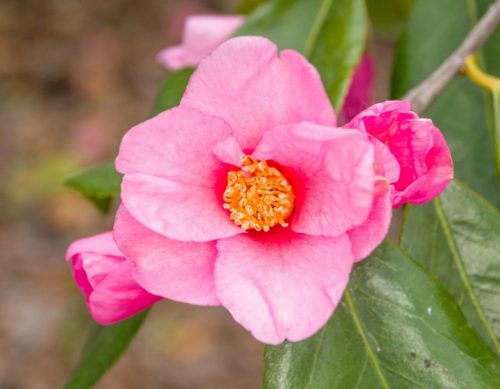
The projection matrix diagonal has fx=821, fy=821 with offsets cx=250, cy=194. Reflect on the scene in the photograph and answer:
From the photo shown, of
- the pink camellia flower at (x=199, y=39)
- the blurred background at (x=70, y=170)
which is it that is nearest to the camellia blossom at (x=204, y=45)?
the pink camellia flower at (x=199, y=39)

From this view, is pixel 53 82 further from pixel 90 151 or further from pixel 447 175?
pixel 447 175

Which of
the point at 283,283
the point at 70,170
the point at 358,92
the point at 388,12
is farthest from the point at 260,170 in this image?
the point at 70,170

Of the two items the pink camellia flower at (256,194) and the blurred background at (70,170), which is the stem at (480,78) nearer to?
the pink camellia flower at (256,194)

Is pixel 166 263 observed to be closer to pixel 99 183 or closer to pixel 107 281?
pixel 107 281

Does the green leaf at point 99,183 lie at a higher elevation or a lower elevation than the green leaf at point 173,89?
lower

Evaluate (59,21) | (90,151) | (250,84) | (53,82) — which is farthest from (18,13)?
(250,84)

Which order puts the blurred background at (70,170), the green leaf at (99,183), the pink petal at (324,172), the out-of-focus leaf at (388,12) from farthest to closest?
1. the blurred background at (70,170)
2. the out-of-focus leaf at (388,12)
3. the green leaf at (99,183)
4. the pink petal at (324,172)

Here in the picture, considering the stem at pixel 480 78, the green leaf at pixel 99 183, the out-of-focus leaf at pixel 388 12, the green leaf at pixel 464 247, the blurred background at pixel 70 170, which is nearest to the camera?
the green leaf at pixel 464 247
